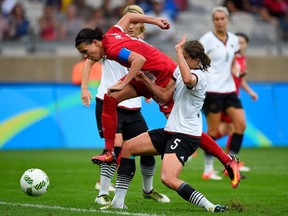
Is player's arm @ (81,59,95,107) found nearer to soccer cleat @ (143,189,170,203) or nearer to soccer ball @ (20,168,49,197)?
soccer ball @ (20,168,49,197)

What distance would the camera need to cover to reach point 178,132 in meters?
9.28

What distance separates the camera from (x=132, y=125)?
10828 millimetres

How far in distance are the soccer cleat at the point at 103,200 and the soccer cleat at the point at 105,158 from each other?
2.50ft

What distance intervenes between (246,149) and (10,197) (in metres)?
9.55

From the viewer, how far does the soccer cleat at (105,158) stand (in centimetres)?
941

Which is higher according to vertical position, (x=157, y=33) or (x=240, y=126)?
(x=240, y=126)

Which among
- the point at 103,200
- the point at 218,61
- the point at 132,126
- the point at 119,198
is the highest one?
the point at 132,126

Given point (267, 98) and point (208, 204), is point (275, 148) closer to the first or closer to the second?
point (267, 98)

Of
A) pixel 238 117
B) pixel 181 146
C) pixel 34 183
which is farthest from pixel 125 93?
pixel 238 117

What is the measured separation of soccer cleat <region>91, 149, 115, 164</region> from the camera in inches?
371

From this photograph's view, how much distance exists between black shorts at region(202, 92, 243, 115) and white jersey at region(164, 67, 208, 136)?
15.3 feet

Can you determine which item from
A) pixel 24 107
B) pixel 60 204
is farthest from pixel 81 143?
pixel 60 204

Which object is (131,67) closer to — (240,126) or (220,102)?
(220,102)

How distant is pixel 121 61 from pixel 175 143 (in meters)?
1.08
